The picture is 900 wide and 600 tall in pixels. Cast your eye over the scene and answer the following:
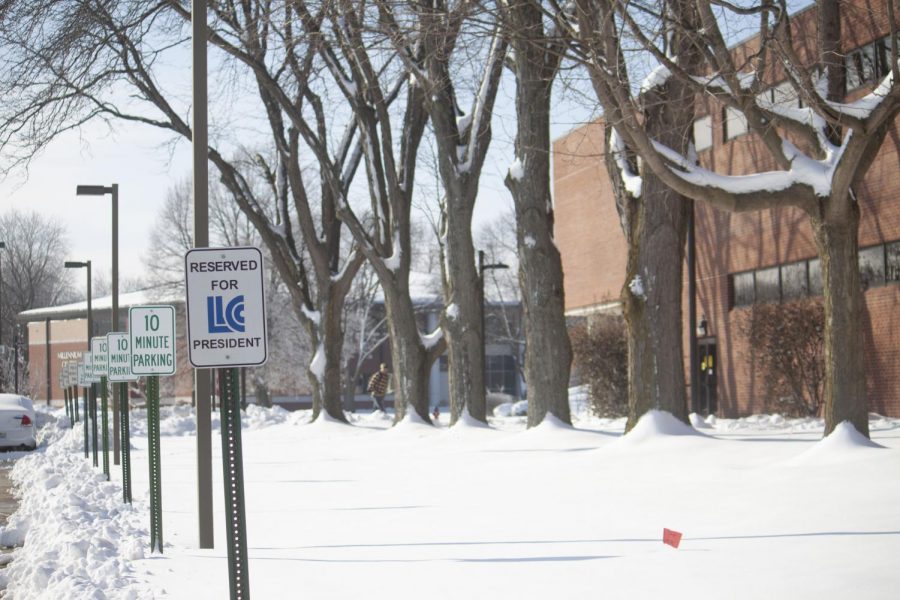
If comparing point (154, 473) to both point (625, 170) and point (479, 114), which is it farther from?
point (479, 114)

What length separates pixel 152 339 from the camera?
12.0 metres

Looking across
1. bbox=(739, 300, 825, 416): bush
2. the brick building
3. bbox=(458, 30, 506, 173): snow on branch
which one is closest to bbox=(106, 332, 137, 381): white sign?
the brick building

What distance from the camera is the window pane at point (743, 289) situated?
3416cm

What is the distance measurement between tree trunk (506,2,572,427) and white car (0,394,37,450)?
1371 centimetres

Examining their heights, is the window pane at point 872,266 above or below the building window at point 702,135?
below

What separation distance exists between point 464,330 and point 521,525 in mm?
14632

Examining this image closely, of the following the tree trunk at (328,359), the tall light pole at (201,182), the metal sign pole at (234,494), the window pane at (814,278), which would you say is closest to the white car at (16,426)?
the tree trunk at (328,359)

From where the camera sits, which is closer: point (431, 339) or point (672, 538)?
point (672, 538)

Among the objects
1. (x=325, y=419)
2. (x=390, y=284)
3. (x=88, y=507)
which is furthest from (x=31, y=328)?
(x=88, y=507)

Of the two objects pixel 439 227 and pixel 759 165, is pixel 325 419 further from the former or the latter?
pixel 759 165

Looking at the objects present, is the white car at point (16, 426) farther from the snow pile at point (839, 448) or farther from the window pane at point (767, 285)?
the snow pile at point (839, 448)

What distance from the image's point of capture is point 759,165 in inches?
1292

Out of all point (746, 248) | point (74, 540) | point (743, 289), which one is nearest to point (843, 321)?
point (74, 540)

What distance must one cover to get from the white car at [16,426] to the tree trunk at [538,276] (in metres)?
13.7
